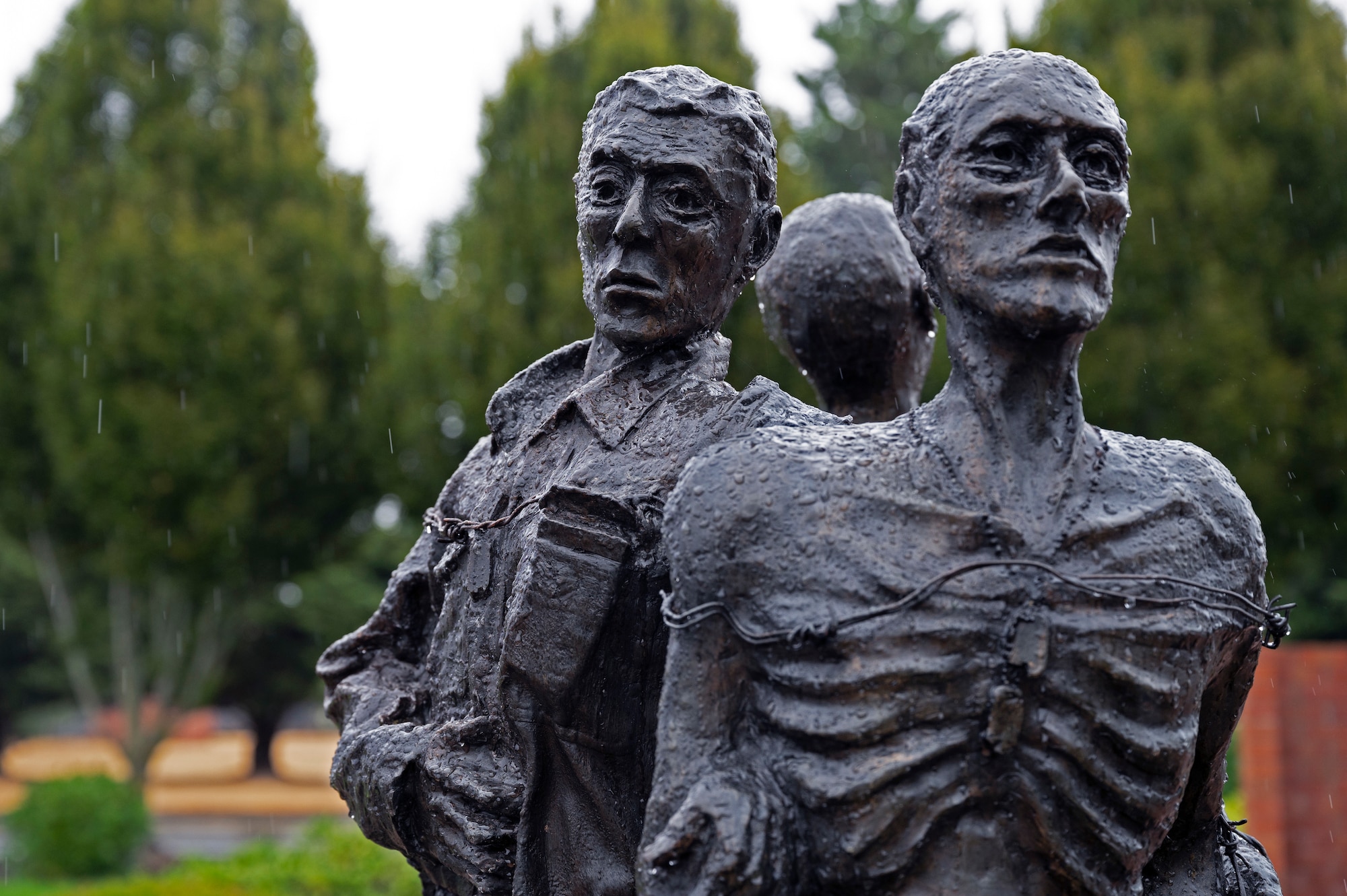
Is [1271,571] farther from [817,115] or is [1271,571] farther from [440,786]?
[440,786]

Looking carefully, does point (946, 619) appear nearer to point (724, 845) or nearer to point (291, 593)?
point (724, 845)

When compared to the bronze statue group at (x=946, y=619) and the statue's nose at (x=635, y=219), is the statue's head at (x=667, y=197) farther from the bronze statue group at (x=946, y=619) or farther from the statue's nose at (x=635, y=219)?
the bronze statue group at (x=946, y=619)

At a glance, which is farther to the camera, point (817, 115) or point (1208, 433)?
point (817, 115)

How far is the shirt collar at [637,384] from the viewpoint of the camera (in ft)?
8.70

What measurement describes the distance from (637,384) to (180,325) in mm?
11943

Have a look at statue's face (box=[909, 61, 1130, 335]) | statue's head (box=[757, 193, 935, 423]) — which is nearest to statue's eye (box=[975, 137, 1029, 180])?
statue's face (box=[909, 61, 1130, 335])

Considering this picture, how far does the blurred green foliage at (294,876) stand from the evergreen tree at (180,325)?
342 cm

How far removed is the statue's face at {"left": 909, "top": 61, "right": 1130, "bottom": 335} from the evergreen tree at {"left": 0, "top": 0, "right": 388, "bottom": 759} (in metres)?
12.4

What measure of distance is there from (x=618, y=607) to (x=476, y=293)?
1007cm

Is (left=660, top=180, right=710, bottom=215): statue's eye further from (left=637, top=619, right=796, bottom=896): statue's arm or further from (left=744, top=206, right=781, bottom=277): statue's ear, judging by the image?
(left=637, top=619, right=796, bottom=896): statue's arm

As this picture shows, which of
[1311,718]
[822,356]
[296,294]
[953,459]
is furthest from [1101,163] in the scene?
[296,294]

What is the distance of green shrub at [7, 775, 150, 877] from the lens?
13164 millimetres

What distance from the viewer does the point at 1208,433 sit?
36.4 ft

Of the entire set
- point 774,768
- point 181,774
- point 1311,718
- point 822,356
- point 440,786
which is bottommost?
point 181,774
